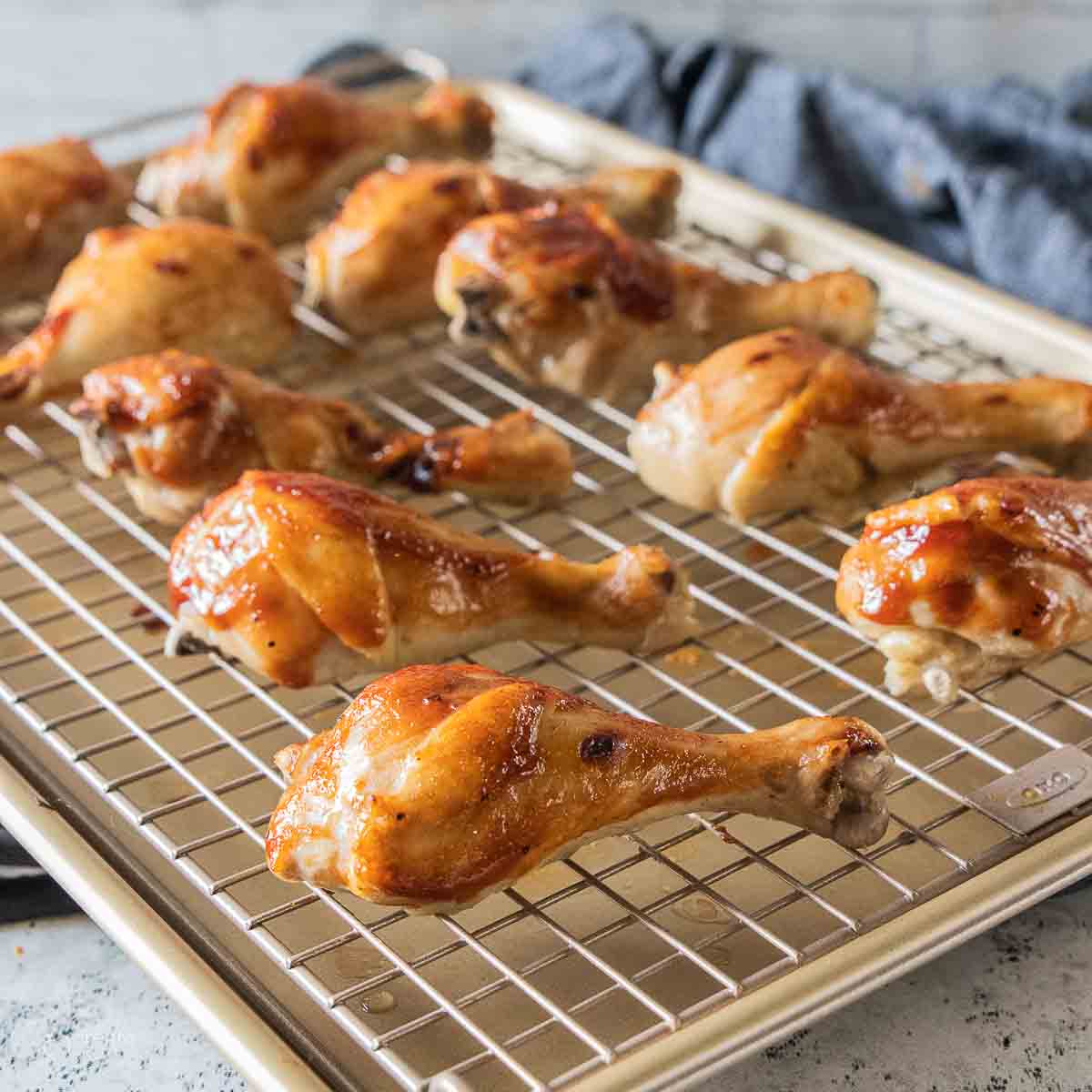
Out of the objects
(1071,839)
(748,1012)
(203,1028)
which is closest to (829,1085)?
(748,1012)

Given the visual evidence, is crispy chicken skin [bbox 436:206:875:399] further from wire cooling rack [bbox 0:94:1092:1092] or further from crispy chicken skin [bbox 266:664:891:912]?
crispy chicken skin [bbox 266:664:891:912]

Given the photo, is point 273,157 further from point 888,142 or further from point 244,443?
point 888,142

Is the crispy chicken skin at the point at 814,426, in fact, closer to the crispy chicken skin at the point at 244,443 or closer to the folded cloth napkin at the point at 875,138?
the crispy chicken skin at the point at 244,443

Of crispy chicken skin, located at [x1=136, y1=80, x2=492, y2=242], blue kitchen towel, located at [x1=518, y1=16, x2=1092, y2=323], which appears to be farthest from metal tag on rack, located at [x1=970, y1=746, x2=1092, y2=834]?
crispy chicken skin, located at [x1=136, y1=80, x2=492, y2=242]

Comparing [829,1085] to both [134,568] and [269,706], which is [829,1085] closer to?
[269,706]

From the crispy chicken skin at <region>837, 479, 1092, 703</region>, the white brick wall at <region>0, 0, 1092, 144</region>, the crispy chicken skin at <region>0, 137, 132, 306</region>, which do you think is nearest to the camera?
the crispy chicken skin at <region>837, 479, 1092, 703</region>

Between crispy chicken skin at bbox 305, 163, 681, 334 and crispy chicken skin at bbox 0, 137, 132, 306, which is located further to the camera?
crispy chicken skin at bbox 0, 137, 132, 306
